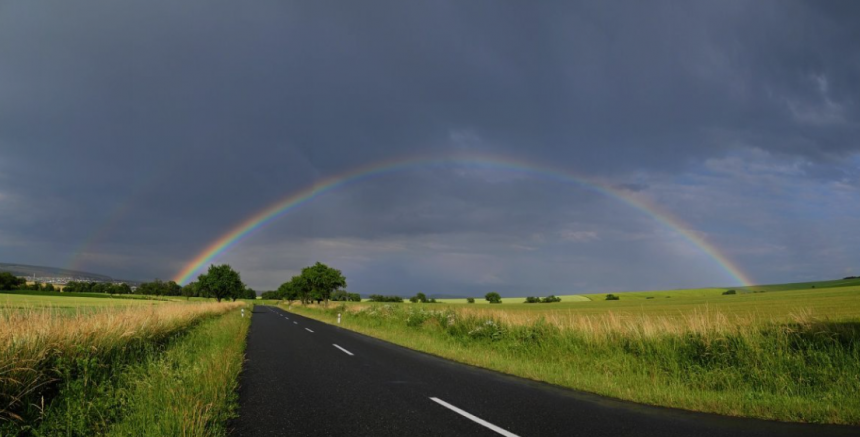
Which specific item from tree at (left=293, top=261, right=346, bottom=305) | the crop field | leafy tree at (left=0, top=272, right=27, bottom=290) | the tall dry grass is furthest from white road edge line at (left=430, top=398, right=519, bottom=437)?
leafy tree at (left=0, top=272, right=27, bottom=290)

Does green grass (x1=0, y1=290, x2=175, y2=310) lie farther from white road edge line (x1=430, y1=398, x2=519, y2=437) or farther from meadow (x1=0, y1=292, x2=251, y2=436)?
white road edge line (x1=430, y1=398, x2=519, y2=437)

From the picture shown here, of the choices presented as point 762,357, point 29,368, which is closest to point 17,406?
point 29,368

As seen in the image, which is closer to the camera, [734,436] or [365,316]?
[734,436]

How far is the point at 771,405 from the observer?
6.76 metres

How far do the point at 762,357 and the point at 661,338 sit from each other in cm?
231

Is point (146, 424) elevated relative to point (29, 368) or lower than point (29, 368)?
lower

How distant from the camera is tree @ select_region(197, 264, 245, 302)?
8331 cm

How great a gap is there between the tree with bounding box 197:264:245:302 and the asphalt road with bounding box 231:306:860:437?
82.2 meters

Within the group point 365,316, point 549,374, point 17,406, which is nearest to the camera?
point 17,406

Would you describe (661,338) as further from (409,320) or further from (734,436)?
(409,320)

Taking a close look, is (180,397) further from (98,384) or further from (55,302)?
(55,302)

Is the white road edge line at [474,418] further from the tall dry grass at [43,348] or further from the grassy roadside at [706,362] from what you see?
the tall dry grass at [43,348]

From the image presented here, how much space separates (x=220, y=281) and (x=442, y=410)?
288 feet

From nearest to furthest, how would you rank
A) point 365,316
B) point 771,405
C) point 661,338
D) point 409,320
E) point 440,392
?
point 771,405
point 440,392
point 661,338
point 409,320
point 365,316
